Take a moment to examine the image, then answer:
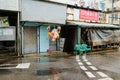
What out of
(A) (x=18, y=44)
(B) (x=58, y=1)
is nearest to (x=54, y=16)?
(B) (x=58, y=1)

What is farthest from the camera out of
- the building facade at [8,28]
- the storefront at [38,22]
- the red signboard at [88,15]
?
the red signboard at [88,15]

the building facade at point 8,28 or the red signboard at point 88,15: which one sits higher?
the red signboard at point 88,15

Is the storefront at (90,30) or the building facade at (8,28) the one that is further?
the storefront at (90,30)

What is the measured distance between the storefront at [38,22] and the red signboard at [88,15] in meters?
2.87

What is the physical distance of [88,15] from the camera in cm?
2592

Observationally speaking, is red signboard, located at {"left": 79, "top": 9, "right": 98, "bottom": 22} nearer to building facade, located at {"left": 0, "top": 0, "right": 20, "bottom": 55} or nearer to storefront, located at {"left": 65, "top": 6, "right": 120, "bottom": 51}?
storefront, located at {"left": 65, "top": 6, "right": 120, "bottom": 51}

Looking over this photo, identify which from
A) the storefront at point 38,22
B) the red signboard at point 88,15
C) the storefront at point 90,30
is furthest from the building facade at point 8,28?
the red signboard at point 88,15

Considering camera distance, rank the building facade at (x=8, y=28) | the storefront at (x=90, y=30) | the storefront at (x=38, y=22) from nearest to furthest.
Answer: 1. the building facade at (x=8, y=28)
2. the storefront at (x=38, y=22)
3. the storefront at (x=90, y=30)

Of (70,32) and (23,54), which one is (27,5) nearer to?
(23,54)

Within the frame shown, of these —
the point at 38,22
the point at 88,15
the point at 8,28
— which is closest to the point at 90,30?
the point at 88,15

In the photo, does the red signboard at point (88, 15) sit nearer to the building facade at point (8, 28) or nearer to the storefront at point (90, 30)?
the storefront at point (90, 30)

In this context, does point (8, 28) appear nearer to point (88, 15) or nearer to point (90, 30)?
point (90, 30)

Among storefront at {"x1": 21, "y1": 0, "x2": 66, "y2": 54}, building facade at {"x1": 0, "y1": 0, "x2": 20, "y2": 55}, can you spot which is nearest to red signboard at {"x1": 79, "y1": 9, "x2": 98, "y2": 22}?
storefront at {"x1": 21, "y1": 0, "x2": 66, "y2": 54}

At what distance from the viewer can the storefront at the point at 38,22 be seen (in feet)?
63.6
